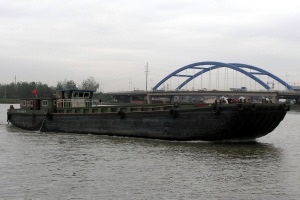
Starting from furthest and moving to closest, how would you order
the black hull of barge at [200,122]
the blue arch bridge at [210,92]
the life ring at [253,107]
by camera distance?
1. the blue arch bridge at [210,92]
2. the black hull of barge at [200,122]
3. the life ring at [253,107]

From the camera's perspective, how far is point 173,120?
28047mm

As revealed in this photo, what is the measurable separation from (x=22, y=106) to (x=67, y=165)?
964 inches

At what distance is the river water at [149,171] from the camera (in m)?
14.3

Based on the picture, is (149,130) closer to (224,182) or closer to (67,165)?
(67,165)

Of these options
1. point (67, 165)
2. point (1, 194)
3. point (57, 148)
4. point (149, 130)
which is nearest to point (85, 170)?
point (67, 165)

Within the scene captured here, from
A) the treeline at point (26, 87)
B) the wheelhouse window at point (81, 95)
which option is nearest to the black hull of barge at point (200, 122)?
the wheelhouse window at point (81, 95)

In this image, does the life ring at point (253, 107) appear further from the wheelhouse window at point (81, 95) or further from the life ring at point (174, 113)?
the wheelhouse window at point (81, 95)

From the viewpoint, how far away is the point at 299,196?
553 inches

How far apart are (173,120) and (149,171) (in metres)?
10.5

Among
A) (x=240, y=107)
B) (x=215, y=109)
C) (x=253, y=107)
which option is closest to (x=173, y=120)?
(x=215, y=109)

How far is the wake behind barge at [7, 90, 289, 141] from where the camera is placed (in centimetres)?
2630

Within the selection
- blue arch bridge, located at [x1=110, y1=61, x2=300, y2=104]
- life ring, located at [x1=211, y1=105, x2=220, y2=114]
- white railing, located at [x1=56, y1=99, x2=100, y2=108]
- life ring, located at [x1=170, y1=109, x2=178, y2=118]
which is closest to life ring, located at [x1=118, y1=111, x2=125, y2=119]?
life ring, located at [x1=170, y1=109, x2=178, y2=118]

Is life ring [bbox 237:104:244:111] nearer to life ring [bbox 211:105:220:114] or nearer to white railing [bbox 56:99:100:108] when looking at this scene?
life ring [bbox 211:105:220:114]

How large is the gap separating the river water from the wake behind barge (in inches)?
41.9
